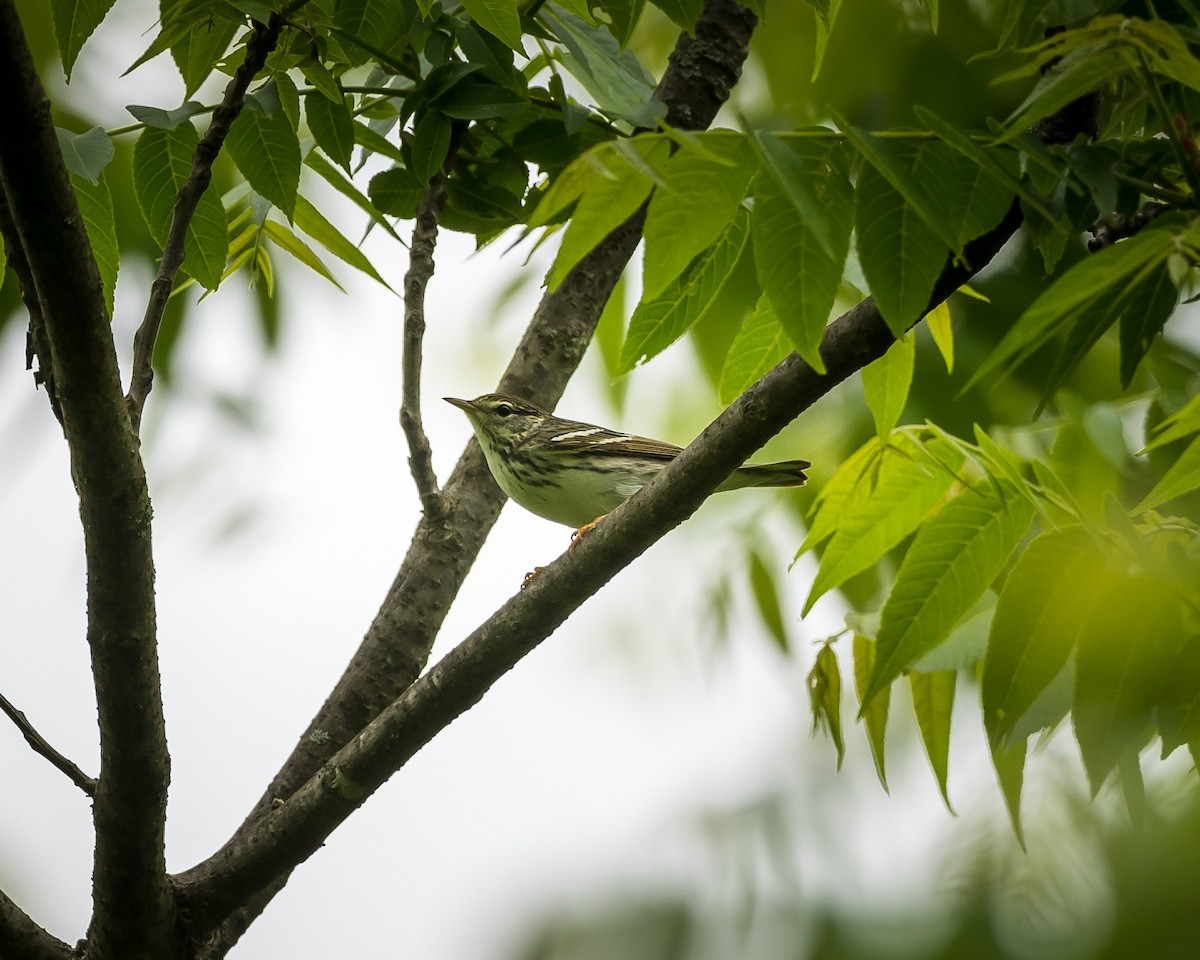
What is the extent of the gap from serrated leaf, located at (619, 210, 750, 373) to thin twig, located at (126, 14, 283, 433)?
0.97 metres

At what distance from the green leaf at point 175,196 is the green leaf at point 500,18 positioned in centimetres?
87

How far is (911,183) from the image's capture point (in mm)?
2076

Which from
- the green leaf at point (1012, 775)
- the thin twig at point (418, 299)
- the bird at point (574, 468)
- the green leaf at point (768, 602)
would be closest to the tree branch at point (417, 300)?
the thin twig at point (418, 299)

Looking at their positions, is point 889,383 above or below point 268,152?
below

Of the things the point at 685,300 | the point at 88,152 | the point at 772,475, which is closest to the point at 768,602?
the point at 772,475

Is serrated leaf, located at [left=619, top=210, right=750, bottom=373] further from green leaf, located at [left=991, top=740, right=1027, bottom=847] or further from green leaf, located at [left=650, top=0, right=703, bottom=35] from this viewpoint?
green leaf, located at [left=991, top=740, right=1027, bottom=847]

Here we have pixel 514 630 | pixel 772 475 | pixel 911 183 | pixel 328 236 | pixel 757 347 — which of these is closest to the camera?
pixel 911 183

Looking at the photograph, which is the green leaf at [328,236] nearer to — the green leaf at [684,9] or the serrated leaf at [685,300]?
the serrated leaf at [685,300]

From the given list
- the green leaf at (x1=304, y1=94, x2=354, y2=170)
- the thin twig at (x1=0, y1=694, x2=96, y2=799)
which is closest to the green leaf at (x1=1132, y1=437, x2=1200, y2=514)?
the green leaf at (x1=304, y1=94, x2=354, y2=170)

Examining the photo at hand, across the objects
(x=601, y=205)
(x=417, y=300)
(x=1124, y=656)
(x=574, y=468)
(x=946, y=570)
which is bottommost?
(x=1124, y=656)

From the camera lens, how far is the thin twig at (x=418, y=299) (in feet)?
9.89

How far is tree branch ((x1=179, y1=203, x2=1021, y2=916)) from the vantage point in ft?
8.15

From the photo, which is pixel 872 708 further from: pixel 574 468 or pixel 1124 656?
pixel 574 468

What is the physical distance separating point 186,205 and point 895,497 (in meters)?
1.90
